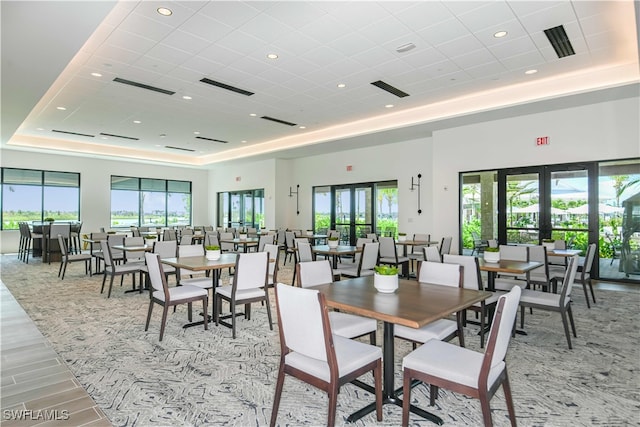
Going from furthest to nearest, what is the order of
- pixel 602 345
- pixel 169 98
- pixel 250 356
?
pixel 169 98 < pixel 602 345 < pixel 250 356

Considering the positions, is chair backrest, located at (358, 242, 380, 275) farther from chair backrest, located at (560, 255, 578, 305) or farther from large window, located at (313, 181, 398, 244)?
large window, located at (313, 181, 398, 244)

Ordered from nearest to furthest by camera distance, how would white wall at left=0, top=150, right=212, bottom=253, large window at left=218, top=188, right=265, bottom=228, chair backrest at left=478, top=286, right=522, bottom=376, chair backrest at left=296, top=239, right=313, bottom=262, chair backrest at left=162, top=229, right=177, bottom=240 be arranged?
chair backrest at left=478, top=286, right=522, bottom=376
chair backrest at left=296, top=239, right=313, bottom=262
chair backrest at left=162, top=229, right=177, bottom=240
white wall at left=0, top=150, right=212, bottom=253
large window at left=218, top=188, right=265, bottom=228

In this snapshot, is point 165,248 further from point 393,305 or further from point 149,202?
point 149,202

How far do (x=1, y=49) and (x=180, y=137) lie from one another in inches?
264

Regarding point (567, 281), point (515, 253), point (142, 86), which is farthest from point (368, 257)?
point (142, 86)

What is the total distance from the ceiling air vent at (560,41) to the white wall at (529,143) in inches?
85.1

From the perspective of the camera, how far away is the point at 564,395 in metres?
2.73

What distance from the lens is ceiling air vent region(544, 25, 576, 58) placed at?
492 centimetres

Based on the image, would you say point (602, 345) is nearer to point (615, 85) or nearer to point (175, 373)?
point (175, 373)

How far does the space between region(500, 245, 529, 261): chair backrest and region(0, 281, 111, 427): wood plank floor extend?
16.9 feet

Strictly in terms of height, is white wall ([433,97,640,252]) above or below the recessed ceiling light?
below

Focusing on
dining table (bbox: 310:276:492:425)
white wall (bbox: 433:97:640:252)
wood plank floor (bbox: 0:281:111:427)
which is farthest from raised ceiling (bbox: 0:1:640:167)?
wood plank floor (bbox: 0:281:111:427)

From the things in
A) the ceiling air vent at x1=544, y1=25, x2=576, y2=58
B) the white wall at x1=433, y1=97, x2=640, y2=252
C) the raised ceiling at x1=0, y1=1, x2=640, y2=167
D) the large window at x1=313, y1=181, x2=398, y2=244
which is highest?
the ceiling air vent at x1=544, y1=25, x2=576, y2=58

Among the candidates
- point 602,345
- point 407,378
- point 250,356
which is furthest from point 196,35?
point 602,345
